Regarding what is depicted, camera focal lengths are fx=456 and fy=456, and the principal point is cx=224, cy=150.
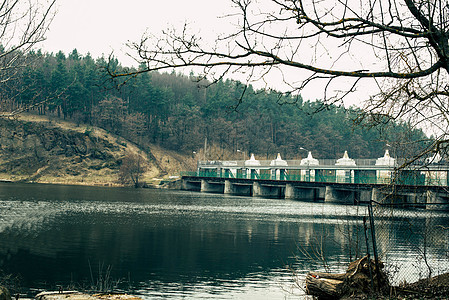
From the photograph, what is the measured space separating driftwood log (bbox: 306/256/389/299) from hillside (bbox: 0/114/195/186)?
114 m

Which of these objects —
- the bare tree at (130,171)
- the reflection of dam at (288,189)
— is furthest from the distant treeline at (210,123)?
the reflection of dam at (288,189)

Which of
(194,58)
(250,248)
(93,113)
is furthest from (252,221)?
(93,113)

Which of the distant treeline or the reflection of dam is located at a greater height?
the distant treeline

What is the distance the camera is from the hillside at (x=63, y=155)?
121750 millimetres

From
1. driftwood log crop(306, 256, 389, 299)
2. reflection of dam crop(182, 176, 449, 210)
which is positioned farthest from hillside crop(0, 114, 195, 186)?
driftwood log crop(306, 256, 389, 299)

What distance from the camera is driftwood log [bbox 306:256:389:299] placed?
1094 cm

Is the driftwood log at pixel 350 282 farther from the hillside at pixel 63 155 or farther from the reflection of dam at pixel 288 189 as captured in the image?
the hillside at pixel 63 155

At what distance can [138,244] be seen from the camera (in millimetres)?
28594

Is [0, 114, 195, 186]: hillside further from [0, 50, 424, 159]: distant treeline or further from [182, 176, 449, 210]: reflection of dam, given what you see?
[182, 176, 449, 210]: reflection of dam

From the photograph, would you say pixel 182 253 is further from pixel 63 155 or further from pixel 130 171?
pixel 63 155

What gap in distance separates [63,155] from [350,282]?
127 m

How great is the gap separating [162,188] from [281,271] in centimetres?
9935

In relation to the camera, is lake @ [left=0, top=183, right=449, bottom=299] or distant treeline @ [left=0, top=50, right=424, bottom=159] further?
distant treeline @ [left=0, top=50, right=424, bottom=159]

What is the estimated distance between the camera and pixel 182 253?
26094mm
